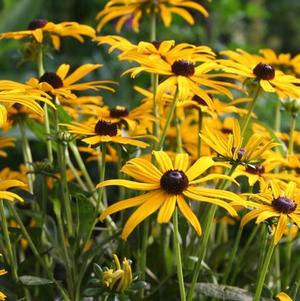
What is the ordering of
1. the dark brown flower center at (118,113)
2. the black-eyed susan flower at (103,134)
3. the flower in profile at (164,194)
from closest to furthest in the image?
1. the flower in profile at (164,194)
2. the black-eyed susan flower at (103,134)
3. the dark brown flower center at (118,113)

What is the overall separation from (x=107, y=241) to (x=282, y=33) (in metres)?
3.07

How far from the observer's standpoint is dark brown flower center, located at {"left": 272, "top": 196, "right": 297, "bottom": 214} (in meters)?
0.56

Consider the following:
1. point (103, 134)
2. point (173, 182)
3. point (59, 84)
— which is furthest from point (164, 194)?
point (59, 84)

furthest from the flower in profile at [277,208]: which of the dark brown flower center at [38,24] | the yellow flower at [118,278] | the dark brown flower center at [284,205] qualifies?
the dark brown flower center at [38,24]

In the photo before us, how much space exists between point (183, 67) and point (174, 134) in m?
0.21

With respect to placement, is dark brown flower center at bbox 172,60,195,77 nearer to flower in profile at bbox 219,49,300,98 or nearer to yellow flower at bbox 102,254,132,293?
flower in profile at bbox 219,49,300,98

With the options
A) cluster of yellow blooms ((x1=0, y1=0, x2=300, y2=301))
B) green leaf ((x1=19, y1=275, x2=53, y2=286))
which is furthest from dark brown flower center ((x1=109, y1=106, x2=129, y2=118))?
green leaf ((x1=19, y1=275, x2=53, y2=286))

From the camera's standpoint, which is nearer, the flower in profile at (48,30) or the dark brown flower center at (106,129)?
the dark brown flower center at (106,129)

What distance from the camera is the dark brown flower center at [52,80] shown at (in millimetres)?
698

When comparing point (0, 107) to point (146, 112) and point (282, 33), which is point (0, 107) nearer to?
point (146, 112)

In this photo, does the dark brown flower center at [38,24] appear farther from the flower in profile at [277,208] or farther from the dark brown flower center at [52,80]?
the flower in profile at [277,208]

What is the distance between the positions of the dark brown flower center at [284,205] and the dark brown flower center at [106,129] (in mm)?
169

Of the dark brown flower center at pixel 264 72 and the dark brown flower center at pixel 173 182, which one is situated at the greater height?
the dark brown flower center at pixel 264 72

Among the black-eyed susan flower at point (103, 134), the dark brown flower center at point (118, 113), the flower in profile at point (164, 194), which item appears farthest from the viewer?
the dark brown flower center at point (118, 113)
